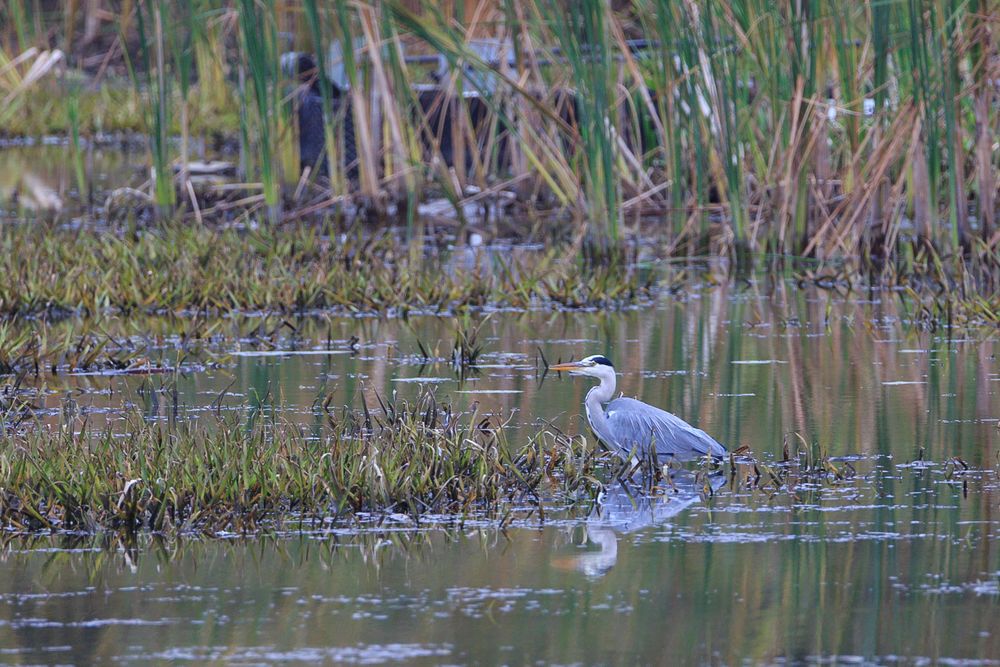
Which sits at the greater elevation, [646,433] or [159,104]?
[159,104]

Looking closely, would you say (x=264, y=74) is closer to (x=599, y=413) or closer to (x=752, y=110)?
(x=752, y=110)

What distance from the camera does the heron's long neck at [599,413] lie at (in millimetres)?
7008

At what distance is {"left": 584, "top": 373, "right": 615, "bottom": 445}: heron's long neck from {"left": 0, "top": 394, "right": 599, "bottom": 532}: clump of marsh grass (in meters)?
0.26

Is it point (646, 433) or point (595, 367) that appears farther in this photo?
point (595, 367)

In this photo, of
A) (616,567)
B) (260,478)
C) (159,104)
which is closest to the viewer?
(616,567)

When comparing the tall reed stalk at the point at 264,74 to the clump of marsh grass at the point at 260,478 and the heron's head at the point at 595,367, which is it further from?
the clump of marsh grass at the point at 260,478

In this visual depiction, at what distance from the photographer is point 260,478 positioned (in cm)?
602

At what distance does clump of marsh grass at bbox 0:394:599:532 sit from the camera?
233 inches

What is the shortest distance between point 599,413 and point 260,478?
5.00 ft

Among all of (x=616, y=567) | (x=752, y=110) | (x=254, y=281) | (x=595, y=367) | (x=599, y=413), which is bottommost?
(x=616, y=567)

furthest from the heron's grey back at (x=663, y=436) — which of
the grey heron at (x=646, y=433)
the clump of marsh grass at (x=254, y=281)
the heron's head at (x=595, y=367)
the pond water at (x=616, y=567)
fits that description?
the clump of marsh grass at (x=254, y=281)

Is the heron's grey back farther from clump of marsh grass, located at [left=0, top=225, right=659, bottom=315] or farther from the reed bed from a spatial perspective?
clump of marsh grass, located at [left=0, top=225, right=659, bottom=315]

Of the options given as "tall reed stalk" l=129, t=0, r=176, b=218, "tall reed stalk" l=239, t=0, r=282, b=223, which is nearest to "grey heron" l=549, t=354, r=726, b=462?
"tall reed stalk" l=239, t=0, r=282, b=223

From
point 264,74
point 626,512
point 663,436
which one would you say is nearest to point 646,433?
point 663,436
